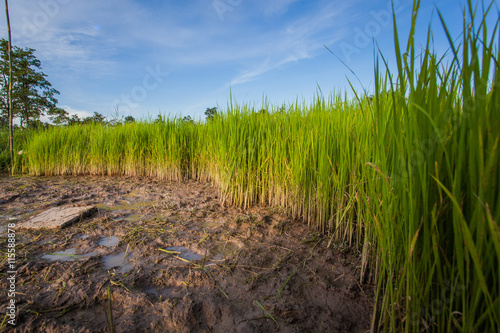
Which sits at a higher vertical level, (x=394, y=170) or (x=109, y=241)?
(x=394, y=170)

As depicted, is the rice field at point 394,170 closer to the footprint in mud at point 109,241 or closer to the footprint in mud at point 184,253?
the footprint in mud at point 184,253

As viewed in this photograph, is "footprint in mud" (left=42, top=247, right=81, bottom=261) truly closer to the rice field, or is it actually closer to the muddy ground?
the muddy ground

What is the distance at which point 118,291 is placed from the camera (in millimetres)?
1354

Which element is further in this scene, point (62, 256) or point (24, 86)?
point (24, 86)

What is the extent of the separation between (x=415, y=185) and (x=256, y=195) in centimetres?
227

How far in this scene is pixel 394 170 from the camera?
98cm

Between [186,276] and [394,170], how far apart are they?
135 centimetres

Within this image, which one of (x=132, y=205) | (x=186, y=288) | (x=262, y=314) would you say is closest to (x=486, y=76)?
(x=262, y=314)

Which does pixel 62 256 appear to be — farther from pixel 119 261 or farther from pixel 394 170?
pixel 394 170

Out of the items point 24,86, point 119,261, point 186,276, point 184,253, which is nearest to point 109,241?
point 119,261

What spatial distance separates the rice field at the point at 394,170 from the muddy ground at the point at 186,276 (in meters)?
0.26

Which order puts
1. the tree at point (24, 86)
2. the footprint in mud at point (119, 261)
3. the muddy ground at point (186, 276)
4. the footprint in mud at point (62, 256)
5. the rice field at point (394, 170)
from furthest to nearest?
1. the tree at point (24, 86)
2. the footprint in mud at point (62, 256)
3. the footprint in mud at point (119, 261)
4. the muddy ground at point (186, 276)
5. the rice field at point (394, 170)

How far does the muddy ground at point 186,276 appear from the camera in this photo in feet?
3.87

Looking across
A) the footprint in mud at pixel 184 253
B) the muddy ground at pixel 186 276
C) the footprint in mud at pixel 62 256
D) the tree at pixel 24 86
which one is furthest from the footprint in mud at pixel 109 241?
the tree at pixel 24 86
